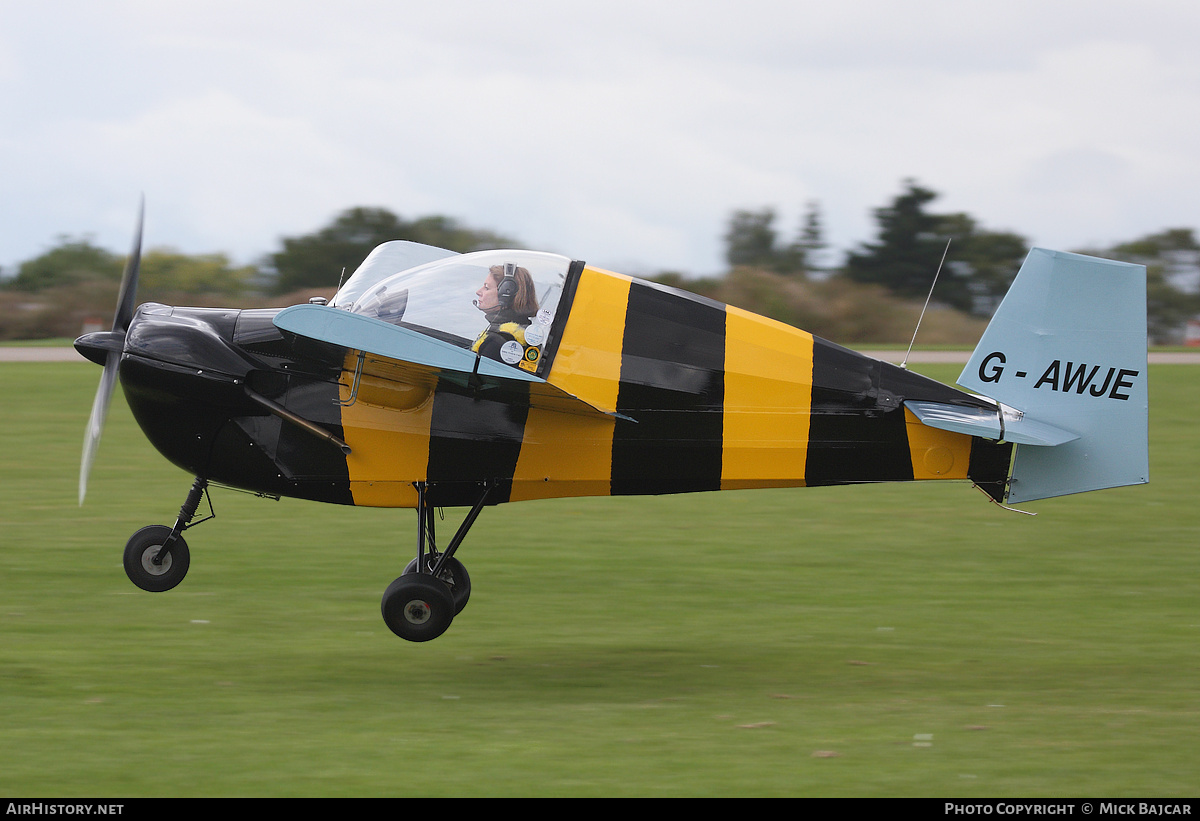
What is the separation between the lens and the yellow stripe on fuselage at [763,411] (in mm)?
7902

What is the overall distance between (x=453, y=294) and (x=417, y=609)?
204 centimetres

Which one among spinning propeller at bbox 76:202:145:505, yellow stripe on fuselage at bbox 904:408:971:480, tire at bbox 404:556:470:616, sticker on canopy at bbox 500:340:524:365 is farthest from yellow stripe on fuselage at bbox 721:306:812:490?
spinning propeller at bbox 76:202:145:505

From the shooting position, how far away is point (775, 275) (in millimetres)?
39875

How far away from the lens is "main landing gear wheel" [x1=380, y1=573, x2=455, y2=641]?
315 inches

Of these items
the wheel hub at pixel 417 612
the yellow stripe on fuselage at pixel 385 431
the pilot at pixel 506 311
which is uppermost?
the pilot at pixel 506 311

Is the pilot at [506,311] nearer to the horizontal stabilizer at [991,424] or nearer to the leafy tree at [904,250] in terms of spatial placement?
the horizontal stabilizer at [991,424]

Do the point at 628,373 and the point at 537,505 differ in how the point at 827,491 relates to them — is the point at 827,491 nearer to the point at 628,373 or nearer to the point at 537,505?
the point at 537,505

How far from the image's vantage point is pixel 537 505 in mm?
14617

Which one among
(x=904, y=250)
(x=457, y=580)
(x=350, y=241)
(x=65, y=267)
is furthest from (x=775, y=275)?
(x=457, y=580)

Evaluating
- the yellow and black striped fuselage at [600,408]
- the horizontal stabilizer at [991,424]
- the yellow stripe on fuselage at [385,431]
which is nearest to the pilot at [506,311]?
the yellow and black striped fuselage at [600,408]

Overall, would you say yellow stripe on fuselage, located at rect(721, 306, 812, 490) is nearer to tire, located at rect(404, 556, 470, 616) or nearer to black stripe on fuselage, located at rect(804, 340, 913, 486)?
black stripe on fuselage, located at rect(804, 340, 913, 486)

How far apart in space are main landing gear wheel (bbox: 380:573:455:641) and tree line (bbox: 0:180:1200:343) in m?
20.6

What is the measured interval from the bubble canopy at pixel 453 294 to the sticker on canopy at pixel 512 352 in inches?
7.2

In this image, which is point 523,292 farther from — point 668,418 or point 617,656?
point 617,656
